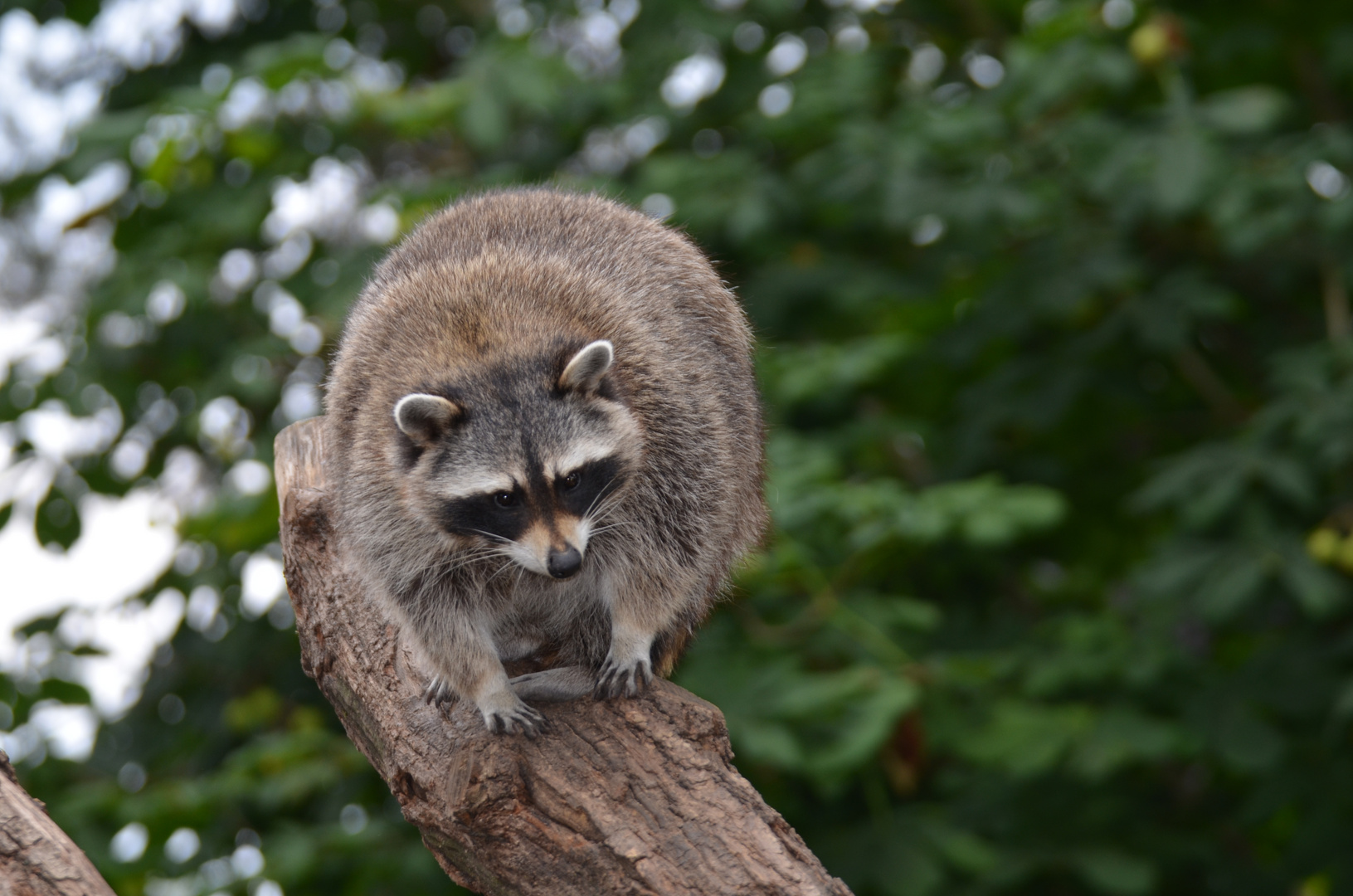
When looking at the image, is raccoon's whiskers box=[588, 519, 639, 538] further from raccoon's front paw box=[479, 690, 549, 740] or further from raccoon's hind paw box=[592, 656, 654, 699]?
raccoon's front paw box=[479, 690, 549, 740]

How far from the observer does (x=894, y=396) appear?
7.04m

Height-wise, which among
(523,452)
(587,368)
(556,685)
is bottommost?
(556,685)

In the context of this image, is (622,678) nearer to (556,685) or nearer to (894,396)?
(556,685)

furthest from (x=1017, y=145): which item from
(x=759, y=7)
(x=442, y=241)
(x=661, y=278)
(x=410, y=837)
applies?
(x=410, y=837)

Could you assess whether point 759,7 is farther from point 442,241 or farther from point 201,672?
point 201,672

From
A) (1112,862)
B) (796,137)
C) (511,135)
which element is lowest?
(1112,862)

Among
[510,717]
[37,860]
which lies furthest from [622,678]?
[37,860]

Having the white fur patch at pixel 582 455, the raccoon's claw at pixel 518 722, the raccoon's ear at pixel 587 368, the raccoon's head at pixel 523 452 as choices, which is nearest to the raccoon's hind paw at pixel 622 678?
the raccoon's claw at pixel 518 722

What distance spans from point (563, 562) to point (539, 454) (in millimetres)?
337

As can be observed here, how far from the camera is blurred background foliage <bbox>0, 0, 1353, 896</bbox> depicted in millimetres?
5309

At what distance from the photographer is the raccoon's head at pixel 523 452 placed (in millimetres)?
3473

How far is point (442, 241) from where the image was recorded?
425 cm

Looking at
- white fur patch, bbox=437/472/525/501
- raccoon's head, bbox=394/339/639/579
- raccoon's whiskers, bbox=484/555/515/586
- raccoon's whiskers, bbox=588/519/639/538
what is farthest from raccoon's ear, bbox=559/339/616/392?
raccoon's whiskers, bbox=484/555/515/586

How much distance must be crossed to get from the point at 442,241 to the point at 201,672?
369 cm
